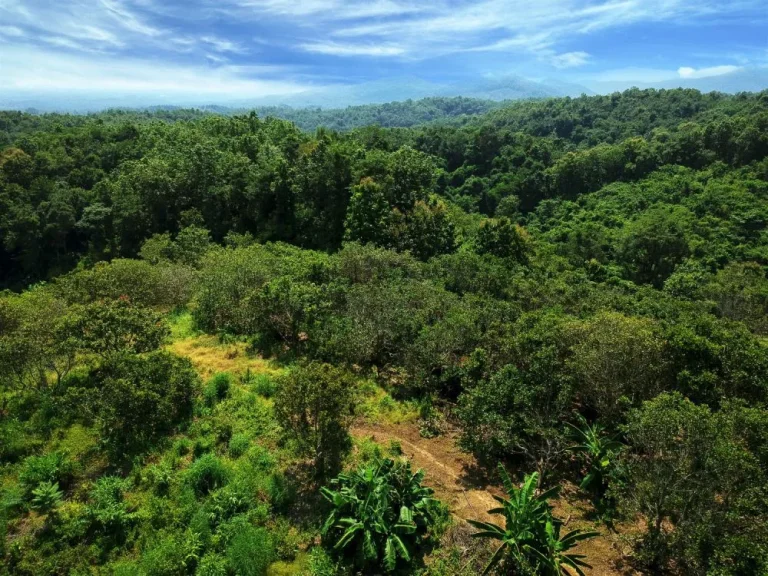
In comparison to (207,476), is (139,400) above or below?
above

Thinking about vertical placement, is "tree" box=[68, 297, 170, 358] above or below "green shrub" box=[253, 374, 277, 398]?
above

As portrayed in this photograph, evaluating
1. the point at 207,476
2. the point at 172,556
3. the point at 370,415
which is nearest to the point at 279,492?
the point at 207,476

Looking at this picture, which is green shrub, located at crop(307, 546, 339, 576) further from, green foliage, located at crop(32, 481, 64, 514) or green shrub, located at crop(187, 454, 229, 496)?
green foliage, located at crop(32, 481, 64, 514)

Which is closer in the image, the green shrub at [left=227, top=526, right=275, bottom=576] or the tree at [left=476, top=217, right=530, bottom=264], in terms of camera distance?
the green shrub at [left=227, top=526, right=275, bottom=576]

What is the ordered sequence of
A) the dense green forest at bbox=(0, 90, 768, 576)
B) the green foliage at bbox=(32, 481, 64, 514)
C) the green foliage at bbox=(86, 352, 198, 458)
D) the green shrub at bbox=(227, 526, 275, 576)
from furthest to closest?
the green foliage at bbox=(86, 352, 198, 458)
the green foliage at bbox=(32, 481, 64, 514)
the dense green forest at bbox=(0, 90, 768, 576)
the green shrub at bbox=(227, 526, 275, 576)

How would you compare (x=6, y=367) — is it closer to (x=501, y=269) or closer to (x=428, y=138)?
(x=501, y=269)

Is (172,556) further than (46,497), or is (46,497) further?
(46,497)

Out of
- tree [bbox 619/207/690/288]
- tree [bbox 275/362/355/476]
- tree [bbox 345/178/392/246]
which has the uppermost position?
tree [bbox 345/178/392/246]

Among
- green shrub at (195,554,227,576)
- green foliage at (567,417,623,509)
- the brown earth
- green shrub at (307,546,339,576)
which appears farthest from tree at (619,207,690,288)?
green shrub at (195,554,227,576)

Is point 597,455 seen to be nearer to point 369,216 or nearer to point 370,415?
point 370,415
